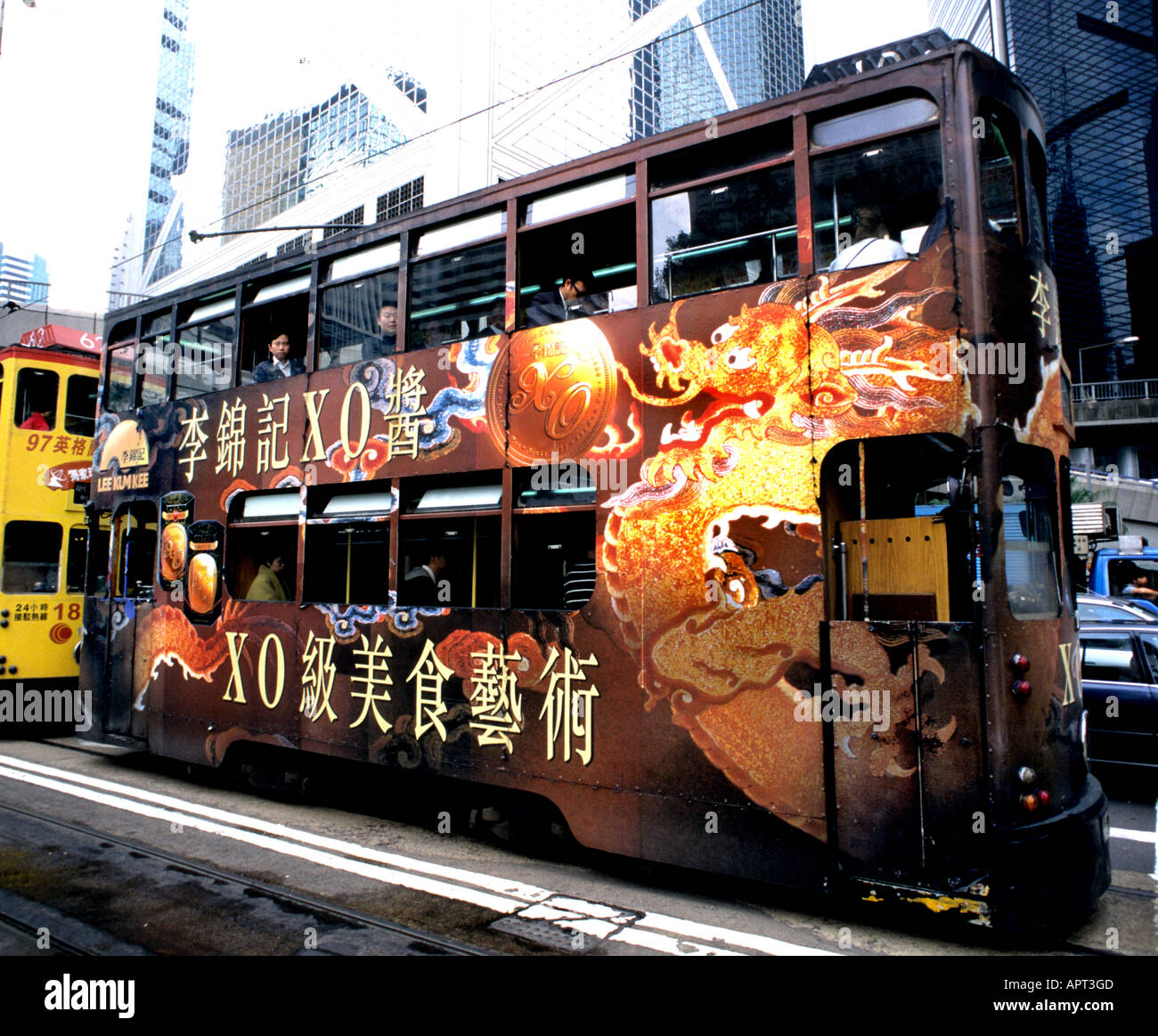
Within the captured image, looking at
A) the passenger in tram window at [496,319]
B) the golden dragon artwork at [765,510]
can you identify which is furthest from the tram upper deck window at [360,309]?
the golden dragon artwork at [765,510]

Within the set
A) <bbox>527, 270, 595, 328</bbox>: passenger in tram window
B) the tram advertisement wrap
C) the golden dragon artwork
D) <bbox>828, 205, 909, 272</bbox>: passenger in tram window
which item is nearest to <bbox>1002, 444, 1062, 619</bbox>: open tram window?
the tram advertisement wrap

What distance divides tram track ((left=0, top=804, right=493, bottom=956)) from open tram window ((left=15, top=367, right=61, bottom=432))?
675 centimetres

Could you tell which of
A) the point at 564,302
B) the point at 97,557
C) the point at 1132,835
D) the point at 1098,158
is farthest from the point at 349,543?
the point at 1098,158

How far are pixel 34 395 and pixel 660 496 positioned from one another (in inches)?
387

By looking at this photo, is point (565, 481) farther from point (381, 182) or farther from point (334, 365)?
point (381, 182)

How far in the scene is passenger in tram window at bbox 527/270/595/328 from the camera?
511cm

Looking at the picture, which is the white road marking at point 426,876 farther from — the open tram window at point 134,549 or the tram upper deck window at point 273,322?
the tram upper deck window at point 273,322

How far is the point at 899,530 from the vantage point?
4.01 m

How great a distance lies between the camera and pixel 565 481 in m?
4.91

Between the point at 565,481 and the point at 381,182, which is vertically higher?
the point at 381,182

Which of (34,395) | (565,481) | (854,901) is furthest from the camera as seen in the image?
(34,395)
